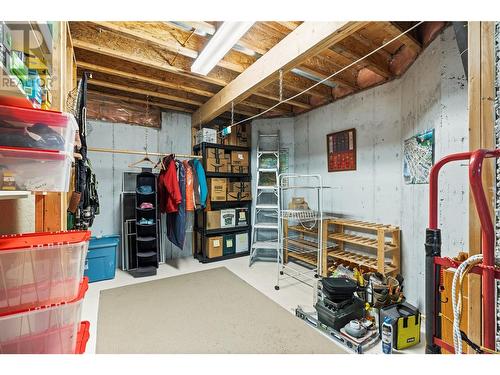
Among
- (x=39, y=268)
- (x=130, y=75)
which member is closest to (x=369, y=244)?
(x=39, y=268)

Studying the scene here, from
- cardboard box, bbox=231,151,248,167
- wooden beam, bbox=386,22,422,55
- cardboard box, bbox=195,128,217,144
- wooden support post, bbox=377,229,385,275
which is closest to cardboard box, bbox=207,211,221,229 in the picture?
cardboard box, bbox=231,151,248,167

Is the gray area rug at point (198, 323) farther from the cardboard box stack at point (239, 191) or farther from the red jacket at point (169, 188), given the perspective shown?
the cardboard box stack at point (239, 191)

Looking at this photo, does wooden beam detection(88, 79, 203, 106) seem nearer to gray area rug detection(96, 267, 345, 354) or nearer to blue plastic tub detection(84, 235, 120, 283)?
blue plastic tub detection(84, 235, 120, 283)

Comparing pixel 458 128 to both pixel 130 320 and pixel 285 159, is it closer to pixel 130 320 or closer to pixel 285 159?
pixel 285 159

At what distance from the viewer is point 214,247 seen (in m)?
3.79

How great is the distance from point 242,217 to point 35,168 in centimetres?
334

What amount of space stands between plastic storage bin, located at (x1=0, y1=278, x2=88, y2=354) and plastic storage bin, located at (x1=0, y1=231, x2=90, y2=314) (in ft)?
0.09

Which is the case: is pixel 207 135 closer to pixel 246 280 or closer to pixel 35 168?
pixel 246 280

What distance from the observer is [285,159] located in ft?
14.0

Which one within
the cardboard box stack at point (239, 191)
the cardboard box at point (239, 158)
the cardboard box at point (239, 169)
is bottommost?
the cardboard box stack at point (239, 191)

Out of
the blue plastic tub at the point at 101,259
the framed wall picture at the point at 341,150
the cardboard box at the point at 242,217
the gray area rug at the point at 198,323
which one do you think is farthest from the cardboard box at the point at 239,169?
the blue plastic tub at the point at 101,259

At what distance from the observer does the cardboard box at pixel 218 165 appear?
3.83 metres

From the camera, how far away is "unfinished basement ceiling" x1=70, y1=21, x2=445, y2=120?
80.7 inches

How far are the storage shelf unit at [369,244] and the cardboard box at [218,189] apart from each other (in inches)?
70.1
